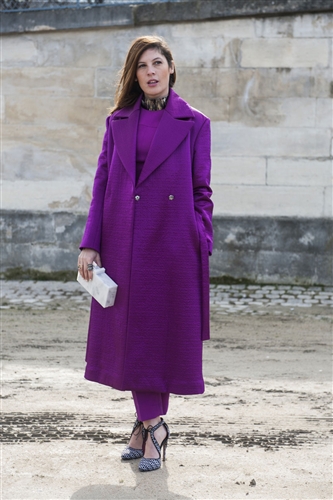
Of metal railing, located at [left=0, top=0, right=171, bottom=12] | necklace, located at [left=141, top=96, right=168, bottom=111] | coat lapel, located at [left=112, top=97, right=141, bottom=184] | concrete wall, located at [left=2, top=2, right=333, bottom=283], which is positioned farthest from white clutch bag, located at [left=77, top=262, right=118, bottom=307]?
metal railing, located at [left=0, top=0, right=171, bottom=12]

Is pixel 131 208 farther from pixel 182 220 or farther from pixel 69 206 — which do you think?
pixel 69 206

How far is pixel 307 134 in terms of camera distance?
8.69 metres

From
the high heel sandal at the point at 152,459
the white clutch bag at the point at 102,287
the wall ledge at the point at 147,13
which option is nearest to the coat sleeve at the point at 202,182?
the white clutch bag at the point at 102,287

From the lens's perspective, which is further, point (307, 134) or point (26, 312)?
point (307, 134)

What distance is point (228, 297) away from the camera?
8.34 meters

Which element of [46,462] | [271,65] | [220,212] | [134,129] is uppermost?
[271,65]

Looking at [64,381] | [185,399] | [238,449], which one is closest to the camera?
[238,449]

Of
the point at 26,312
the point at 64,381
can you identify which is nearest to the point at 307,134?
the point at 26,312

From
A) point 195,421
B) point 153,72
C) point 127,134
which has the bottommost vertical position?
point 195,421

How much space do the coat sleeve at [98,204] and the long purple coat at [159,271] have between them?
0.09 metres

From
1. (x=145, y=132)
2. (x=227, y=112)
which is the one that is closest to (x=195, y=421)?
(x=145, y=132)

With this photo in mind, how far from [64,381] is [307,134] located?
14.2 feet

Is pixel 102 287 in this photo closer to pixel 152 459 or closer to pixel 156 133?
pixel 156 133

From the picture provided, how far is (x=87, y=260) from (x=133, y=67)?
0.92 metres
